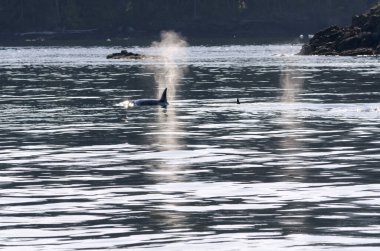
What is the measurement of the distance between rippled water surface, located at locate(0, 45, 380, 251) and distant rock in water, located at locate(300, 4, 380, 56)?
87.4m

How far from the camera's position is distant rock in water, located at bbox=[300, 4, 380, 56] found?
165m

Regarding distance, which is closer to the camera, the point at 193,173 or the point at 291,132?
the point at 193,173

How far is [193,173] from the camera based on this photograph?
37312mm

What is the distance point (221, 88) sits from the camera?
299ft

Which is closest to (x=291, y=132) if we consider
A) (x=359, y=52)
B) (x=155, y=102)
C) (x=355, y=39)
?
(x=155, y=102)

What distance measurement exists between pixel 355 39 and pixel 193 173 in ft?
437

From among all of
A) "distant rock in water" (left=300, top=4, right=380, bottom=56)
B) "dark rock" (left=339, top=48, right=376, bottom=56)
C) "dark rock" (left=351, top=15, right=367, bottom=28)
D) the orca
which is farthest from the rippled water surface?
"dark rock" (left=351, top=15, right=367, bottom=28)

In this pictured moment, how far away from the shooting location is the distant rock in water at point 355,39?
16500 cm

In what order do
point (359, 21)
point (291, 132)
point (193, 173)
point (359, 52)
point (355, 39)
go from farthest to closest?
point (359, 21)
point (355, 39)
point (359, 52)
point (291, 132)
point (193, 173)

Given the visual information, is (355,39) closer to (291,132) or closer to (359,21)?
(359,21)

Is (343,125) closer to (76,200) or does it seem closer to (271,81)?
(76,200)

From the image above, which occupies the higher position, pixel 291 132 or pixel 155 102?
pixel 291 132

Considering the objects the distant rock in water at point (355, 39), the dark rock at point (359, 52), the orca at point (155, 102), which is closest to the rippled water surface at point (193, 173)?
the orca at point (155, 102)

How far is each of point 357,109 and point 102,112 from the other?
1341cm
